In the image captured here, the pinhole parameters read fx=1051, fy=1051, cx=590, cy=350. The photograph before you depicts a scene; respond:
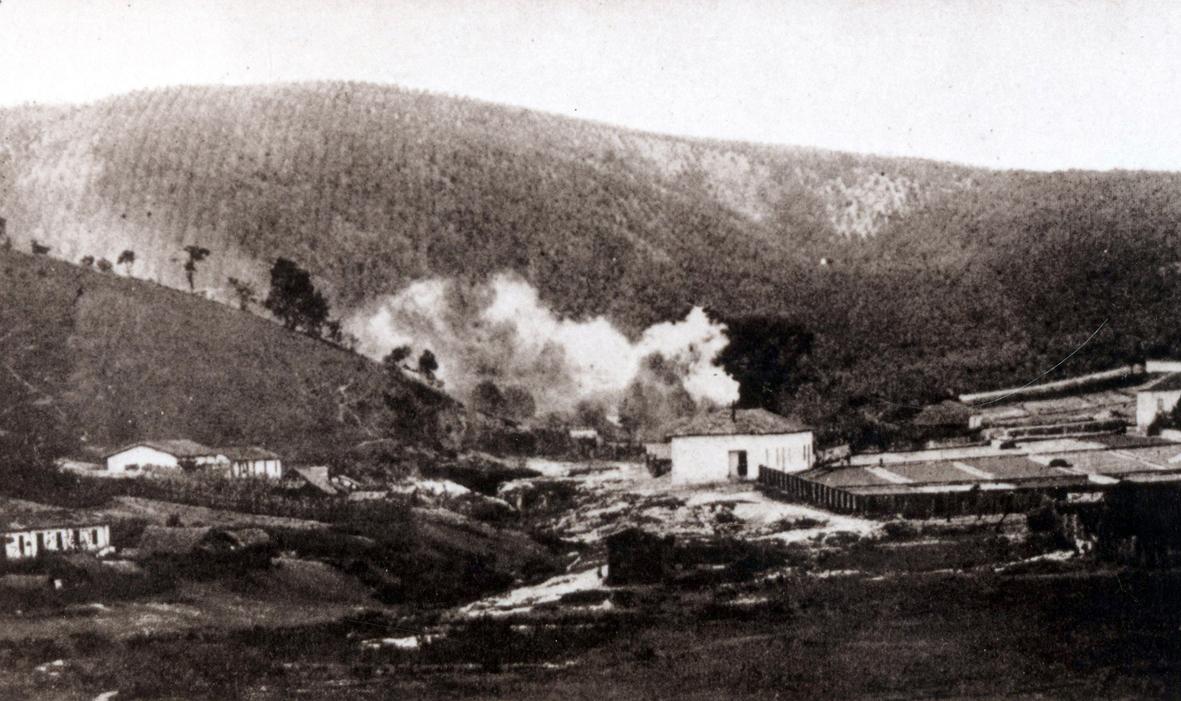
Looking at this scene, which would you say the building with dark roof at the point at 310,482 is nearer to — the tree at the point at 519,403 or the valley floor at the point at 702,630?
the valley floor at the point at 702,630

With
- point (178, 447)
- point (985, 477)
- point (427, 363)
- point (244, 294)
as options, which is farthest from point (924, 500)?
point (178, 447)

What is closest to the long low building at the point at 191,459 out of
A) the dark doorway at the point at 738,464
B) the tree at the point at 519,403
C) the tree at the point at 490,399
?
the tree at the point at 490,399

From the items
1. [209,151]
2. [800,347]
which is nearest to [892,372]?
Answer: [800,347]

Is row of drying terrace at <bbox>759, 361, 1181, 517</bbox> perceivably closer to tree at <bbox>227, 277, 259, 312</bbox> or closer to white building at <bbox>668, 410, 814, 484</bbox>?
white building at <bbox>668, 410, 814, 484</bbox>

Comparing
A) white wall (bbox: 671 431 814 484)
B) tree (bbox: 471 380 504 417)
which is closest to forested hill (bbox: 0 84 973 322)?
tree (bbox: 471 380 504 417)

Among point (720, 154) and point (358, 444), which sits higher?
point (720, 154)

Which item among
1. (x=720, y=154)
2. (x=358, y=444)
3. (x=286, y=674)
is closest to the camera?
(x=286, y=674)

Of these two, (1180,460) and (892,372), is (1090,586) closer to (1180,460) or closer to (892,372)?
(1180,460)
